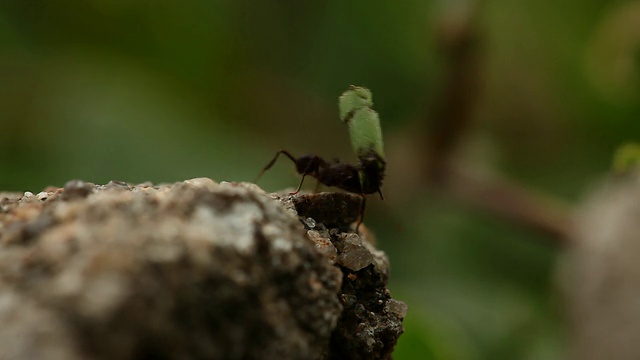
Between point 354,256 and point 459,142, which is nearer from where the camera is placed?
point 354,256

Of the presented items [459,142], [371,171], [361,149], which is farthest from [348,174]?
[459,142]

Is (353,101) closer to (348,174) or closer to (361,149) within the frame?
(361,149)

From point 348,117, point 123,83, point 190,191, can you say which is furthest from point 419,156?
point 190,191

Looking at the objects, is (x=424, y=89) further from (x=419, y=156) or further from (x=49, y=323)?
(x=49, y=323)

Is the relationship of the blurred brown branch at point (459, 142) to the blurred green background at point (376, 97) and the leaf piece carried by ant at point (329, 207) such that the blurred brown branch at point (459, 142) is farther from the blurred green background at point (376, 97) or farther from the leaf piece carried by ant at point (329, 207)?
the leaf piece carried by ant at point (329, 207)

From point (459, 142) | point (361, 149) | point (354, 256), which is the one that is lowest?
point (459, 142)

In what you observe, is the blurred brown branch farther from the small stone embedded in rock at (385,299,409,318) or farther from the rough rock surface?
the rough rock surface
